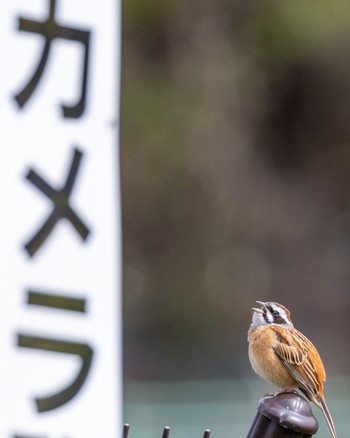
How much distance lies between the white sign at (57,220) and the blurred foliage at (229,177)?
422cm

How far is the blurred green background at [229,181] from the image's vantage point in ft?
21.6

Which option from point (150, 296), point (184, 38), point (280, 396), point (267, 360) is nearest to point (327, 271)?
point (150, 296)

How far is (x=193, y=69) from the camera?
6789 mm

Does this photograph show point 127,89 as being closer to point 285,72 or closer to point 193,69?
point 193,69

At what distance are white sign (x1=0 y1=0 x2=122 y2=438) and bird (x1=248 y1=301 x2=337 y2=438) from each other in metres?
0.25

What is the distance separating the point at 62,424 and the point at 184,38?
4934mm

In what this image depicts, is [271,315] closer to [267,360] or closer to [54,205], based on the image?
[267,360]

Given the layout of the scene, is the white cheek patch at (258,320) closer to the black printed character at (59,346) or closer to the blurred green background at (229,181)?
the black printed character at (59,346)

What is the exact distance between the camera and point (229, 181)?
715 cm

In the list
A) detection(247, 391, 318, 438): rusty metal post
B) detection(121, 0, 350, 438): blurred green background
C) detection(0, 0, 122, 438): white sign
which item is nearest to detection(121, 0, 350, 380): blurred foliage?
detection(121, 0, 350, 438): blurred green background

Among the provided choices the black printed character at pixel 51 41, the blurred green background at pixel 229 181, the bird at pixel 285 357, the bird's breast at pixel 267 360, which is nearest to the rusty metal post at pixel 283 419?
the bird at pixel 285 357

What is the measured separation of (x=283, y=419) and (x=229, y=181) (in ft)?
19.1

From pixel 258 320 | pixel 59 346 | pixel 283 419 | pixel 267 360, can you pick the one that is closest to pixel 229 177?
pixel 258 320

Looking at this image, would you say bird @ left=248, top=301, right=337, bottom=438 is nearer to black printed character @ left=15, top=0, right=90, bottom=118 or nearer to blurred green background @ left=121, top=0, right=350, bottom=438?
black printed character @ left=15, top=0, right=90, bottom=118
